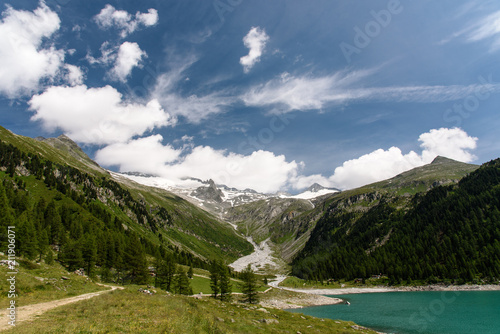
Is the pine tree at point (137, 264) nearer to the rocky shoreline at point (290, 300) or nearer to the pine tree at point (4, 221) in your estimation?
the pine tree at point (4, 221)

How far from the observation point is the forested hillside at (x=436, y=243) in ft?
377

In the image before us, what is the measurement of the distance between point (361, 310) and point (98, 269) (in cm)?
8340

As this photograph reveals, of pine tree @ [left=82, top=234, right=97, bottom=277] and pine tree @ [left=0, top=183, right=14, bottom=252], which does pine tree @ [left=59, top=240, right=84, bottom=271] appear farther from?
pine tree @ [left=0, top=183, right=14, bottom=252]

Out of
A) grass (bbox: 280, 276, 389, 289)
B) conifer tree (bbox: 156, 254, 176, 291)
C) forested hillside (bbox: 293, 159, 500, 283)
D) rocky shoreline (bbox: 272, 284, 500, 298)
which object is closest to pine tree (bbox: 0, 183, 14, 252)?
conifer tree (bbox: 156, 254, 176, 291)

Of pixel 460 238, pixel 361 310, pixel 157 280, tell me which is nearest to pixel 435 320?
pixel 361 310

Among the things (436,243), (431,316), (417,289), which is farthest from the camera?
(436,243)

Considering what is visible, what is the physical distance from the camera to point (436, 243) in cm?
13675

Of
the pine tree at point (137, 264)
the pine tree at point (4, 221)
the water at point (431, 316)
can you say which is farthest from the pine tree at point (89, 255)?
the water at point (431, 316)

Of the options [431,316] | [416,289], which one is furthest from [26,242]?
[416,289]

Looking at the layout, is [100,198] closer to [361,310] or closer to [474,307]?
[361,310]

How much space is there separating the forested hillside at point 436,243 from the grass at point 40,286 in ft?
489

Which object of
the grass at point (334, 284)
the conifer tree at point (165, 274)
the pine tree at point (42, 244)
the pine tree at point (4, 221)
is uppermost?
the pine tree at point (4, 221)

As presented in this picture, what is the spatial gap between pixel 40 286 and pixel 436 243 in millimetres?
177558

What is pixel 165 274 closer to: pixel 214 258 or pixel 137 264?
pixel 137 264
